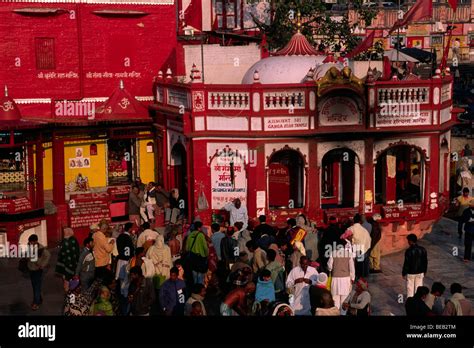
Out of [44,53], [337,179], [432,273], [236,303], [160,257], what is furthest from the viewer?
[44,53]

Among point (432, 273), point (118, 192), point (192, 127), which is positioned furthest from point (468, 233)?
point (118, 192)

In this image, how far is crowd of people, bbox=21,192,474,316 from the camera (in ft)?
50.9

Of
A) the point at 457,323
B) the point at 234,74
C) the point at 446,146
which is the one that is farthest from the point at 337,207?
the point at 457,323

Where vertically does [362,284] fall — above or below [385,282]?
above

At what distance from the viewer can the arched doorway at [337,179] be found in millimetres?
25453

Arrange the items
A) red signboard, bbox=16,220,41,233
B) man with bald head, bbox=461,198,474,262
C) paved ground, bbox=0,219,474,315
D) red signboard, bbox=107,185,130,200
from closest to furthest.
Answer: paved ground, bbox=0,219,474,315
man with bald head, bbox=461,198,474,262
red signboard, bbox=16,220,41,233
red signboard, bbox=107,185,130,200

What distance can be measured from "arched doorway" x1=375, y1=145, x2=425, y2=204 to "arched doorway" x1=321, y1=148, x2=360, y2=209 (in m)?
0.99

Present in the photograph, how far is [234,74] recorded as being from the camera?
29.3 metres

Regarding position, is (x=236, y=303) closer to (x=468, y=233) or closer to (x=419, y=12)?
(x=468, y=233)

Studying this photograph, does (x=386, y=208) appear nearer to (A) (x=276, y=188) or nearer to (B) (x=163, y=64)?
(A) (x=276, y=188)

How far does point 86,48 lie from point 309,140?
8019 mm

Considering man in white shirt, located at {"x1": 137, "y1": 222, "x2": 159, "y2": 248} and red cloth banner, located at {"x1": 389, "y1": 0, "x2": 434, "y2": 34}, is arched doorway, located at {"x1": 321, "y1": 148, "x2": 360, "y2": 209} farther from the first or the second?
man in white shirt, located at {"x1": 137, "y1": 222, "x2": 159, "y2": 248}

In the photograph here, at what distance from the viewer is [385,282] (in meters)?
21.8

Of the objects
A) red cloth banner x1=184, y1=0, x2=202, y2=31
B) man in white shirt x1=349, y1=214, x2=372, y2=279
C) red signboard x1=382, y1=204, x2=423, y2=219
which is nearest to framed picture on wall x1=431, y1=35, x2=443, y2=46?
red cloth banner x1=184, y1=0, x2=202, y2=31
